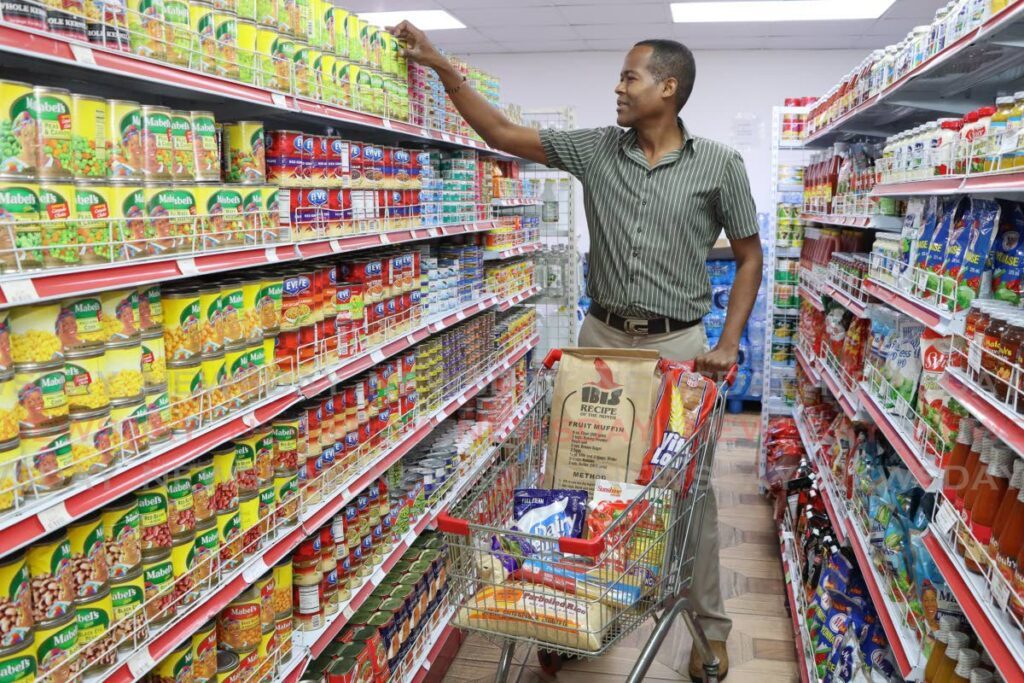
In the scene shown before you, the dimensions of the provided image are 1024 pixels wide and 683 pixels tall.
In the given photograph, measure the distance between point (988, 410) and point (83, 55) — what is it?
1.84 metres

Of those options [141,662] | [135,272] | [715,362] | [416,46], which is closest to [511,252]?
[416,46]

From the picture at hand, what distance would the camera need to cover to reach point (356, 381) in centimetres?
288

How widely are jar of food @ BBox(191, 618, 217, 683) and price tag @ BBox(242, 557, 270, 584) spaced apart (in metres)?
0.13

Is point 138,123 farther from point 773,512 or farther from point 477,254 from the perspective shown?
point 773,512

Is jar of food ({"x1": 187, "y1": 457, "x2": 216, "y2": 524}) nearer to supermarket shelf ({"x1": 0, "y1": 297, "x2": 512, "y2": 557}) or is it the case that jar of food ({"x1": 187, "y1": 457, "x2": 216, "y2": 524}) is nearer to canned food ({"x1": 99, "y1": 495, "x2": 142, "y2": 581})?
supermarket shelf ({"x1": 0, "y1": 297, "x2": 512, "y2": 557})

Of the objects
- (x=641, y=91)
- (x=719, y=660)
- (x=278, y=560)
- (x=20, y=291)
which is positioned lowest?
(x=719, y=660)

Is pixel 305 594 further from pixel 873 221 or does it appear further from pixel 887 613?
pixel 873 221

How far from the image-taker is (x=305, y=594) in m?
2.56

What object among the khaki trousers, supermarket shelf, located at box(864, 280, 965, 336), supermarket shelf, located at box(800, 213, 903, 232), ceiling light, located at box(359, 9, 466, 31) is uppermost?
ceiling light, located at box(359, 9, 466, 31)

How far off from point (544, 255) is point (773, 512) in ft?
7.33

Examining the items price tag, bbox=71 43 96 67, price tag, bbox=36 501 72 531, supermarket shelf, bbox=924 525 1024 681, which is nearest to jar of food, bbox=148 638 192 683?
price tag, bbox=36 501 72 531

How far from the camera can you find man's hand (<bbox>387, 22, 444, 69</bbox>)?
3.08 metres

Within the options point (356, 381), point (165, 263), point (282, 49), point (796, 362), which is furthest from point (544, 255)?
point (165, 263)

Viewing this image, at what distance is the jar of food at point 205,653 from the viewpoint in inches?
79.5
